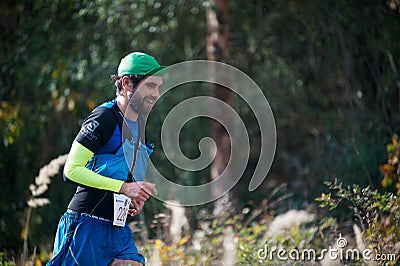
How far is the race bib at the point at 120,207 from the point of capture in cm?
347

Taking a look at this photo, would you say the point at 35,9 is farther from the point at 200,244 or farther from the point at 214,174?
the point at 200,244

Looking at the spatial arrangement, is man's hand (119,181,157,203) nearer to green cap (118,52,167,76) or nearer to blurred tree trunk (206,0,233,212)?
green cap (118,52,167,76)

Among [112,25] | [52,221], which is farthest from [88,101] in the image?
[52,221]

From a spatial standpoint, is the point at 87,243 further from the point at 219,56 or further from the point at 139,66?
the point at 219,56

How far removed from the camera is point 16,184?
8664 mm

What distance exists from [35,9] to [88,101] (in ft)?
4.25
